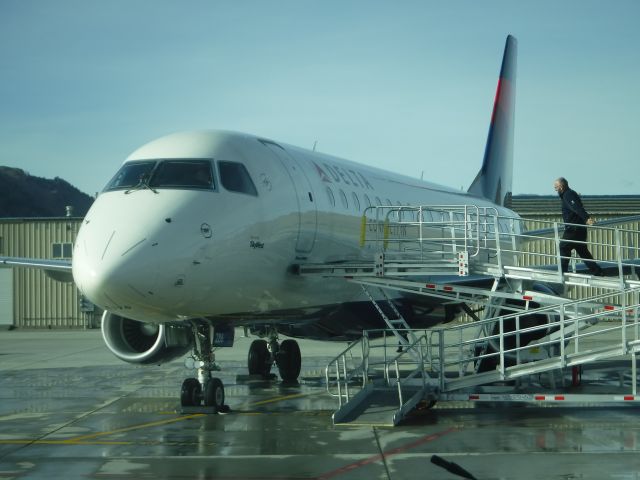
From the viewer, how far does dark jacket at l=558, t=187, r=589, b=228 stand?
13.4 metres

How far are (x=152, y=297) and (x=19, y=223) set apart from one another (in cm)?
3200

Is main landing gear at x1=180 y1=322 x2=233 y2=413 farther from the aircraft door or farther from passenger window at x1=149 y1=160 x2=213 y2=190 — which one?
passenger window at x1=149 y1=160 x2=213 y2=190

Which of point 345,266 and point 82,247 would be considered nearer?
point 82,247

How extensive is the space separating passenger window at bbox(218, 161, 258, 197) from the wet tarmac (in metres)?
3.25

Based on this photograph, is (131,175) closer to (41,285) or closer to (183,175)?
(183,175)

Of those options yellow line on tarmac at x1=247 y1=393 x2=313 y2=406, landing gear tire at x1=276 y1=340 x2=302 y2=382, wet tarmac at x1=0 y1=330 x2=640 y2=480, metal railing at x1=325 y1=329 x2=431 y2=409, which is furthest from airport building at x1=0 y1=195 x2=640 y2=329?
yellow line on tarmac at x1=247 y1=393 x2=313 y2=406

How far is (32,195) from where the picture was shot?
13138 centimetres

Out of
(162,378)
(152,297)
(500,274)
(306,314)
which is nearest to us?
(152,297)

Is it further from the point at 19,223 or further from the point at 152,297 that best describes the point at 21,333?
the point at 152,297

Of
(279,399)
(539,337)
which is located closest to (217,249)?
(279,399)

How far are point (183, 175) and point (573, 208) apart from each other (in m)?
5.67

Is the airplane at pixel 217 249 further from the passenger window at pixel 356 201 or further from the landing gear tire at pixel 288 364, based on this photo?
the landing gear tire at pixel 288 364

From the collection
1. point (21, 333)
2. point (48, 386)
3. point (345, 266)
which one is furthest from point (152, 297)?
point (21, 333)

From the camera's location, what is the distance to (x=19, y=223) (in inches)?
1624
